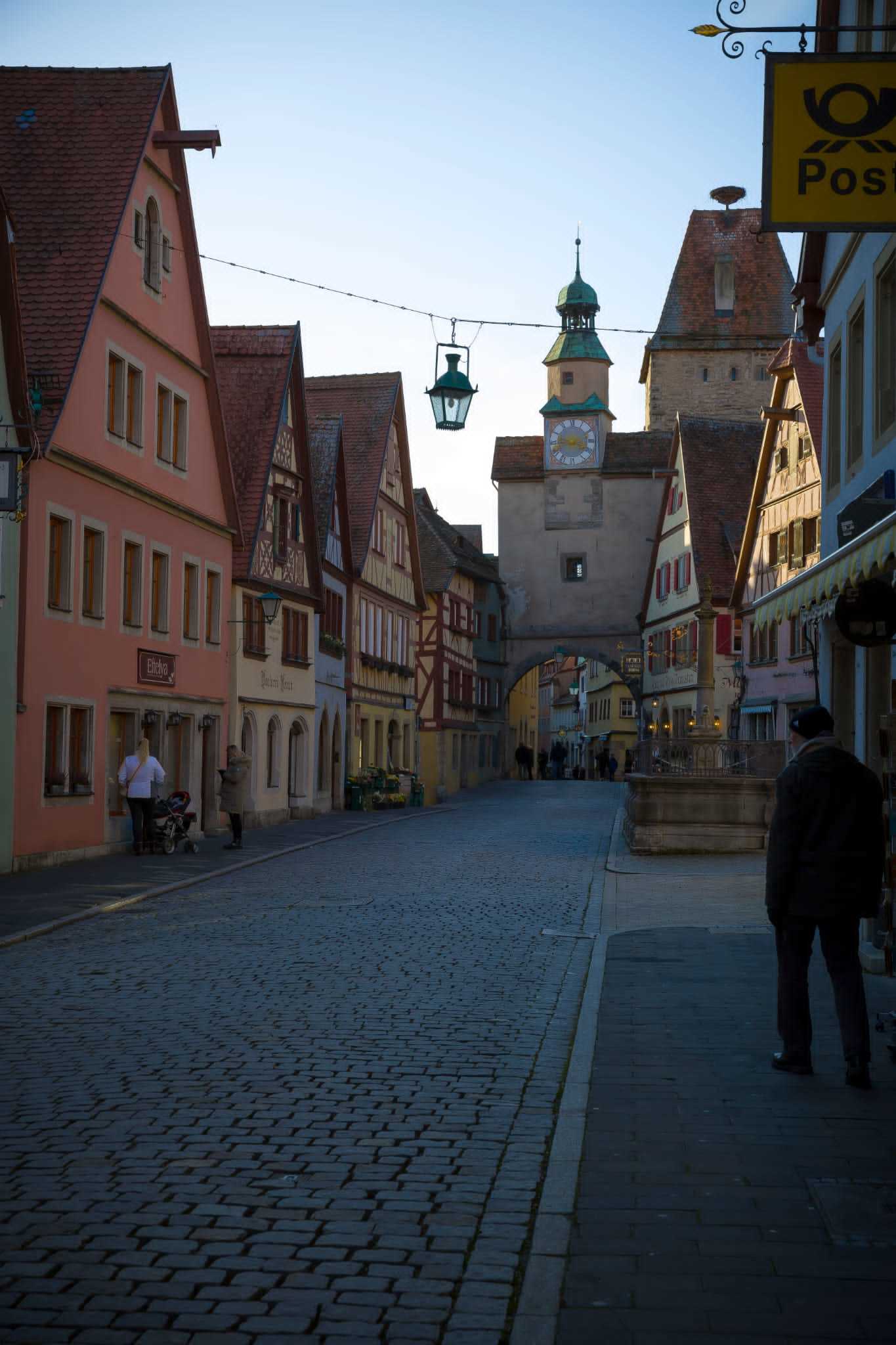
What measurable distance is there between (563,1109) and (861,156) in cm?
469

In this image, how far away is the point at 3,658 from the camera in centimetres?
2100

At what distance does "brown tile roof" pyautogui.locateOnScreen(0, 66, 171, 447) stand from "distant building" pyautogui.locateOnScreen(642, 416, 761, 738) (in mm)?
29047

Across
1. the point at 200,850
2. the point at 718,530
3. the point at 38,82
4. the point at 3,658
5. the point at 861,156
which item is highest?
the point at 38,82

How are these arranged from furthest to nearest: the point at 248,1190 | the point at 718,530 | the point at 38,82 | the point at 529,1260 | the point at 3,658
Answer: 1. the point at 718,530
2. the point at 38,82
3. the point at 3,658
4. the point at 248,1190
5. the point at 529,1260

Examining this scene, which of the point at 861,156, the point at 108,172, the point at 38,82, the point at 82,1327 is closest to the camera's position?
the point at 82,1327

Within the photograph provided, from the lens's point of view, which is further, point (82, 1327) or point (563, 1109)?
point (563, 1109)

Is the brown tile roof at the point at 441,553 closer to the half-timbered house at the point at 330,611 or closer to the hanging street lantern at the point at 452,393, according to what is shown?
the half-timbered house at the point at 330,611

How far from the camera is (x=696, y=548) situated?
180ft

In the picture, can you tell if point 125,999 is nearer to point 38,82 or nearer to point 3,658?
point 3,658

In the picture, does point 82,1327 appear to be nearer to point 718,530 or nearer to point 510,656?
point 718,530

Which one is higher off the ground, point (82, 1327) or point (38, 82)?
point (38, 82)

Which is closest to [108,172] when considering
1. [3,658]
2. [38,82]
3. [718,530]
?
[38,82]

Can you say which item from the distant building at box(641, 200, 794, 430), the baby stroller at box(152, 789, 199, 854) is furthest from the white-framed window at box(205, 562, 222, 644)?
the distant building at box(641, 200, 794, 430)

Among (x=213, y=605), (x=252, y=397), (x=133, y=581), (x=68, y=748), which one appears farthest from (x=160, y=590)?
(x=252, y=397)
